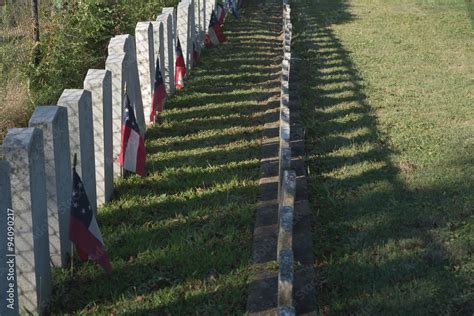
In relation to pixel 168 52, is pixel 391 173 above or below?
below

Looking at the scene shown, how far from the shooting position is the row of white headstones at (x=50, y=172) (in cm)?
389

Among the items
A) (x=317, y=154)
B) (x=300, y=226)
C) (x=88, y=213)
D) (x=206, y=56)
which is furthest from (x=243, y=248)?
(x=206, y=56)

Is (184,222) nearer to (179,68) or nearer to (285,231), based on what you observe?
(285,231)

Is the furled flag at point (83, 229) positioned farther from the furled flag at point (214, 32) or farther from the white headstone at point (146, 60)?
the furled flag at point (214, 32)

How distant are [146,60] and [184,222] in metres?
2.69

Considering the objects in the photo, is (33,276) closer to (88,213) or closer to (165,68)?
(88,213)

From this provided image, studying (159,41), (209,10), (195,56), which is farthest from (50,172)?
(209,10)

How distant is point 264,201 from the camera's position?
6.06 meters

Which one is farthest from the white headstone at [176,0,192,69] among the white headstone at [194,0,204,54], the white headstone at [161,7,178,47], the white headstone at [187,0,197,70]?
the white headstone at [194,0,204,54]

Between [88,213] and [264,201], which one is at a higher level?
[88,213]

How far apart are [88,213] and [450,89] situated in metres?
6.83

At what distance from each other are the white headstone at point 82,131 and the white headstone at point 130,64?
139 centimetres

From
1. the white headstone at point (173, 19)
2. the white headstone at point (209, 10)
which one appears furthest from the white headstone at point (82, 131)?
the white headstone at point (209, 10)

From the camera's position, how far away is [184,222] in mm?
5652
